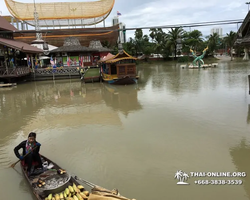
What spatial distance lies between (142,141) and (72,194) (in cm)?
324

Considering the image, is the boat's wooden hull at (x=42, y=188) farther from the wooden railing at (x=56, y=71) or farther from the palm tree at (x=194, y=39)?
the palm tree at (x=194, y=39)

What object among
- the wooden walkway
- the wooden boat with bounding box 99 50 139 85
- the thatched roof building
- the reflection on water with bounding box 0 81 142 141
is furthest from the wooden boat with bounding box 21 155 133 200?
the thatched roof building

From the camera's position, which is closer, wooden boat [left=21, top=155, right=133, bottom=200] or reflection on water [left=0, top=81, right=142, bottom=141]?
wooden boat [left=21, top=155, right=133, bottom=200]

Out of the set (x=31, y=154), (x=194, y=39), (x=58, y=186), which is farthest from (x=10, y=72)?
(x=194, y=39)

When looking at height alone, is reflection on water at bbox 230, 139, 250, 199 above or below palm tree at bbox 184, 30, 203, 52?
below

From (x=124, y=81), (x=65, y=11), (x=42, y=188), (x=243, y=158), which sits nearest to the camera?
(x=42, y=188)

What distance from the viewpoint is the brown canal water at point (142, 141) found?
4.66 m

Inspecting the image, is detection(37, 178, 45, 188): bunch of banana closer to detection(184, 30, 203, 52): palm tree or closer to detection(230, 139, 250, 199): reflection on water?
detection(230, 139, 250, 199): reflection on water

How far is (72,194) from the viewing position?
388 centimetres

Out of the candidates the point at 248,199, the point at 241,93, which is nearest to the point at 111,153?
the point at 248,199

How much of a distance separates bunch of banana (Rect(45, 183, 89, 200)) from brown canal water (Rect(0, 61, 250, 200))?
883 mm

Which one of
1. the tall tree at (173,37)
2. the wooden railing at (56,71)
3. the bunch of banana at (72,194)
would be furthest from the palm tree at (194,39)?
the bunch of banana at (72,194)

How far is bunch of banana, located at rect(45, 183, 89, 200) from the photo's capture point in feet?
12.2

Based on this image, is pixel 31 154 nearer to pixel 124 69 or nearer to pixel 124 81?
pixel 124 81
